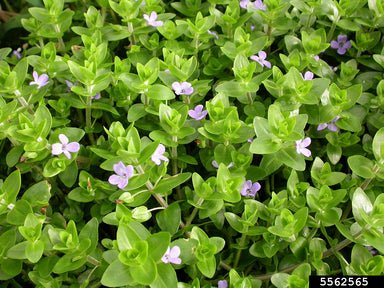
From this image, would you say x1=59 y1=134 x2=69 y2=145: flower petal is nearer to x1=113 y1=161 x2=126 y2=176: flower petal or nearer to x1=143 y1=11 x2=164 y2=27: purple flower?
x1=113 y1=161 x2=126 y2=176: flower petal

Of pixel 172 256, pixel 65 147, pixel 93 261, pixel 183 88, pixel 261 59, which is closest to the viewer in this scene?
pixel 172 256

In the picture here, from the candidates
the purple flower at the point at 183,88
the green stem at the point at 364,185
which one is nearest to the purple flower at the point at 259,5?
the purple flower at the point at 183,88

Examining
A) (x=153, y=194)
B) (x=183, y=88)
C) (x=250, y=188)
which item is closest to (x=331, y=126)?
(x=250, y=188)

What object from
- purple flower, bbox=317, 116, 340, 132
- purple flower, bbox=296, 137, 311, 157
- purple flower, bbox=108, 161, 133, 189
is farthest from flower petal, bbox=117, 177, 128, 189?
purple flower, bbox=317, 116, 340, 132

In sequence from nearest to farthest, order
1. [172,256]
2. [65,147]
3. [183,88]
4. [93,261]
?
[172,256] < [93,261] < [65,147] < [183,88]

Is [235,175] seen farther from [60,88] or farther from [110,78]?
[60,88]

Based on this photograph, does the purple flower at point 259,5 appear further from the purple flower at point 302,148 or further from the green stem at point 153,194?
the green stem at point 153,194

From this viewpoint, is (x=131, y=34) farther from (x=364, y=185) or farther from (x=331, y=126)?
(x=364, y=185)

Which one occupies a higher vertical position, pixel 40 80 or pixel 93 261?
pixel 40 80
